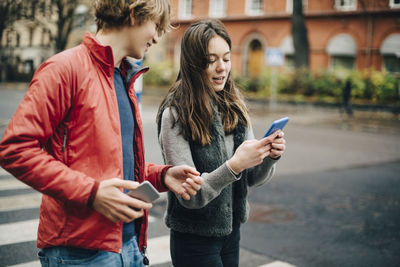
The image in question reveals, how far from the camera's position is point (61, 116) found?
1.60 m

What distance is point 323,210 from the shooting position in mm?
6395

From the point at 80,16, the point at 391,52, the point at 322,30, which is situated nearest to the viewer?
the point at 80,16

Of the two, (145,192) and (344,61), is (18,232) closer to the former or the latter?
(145,192)

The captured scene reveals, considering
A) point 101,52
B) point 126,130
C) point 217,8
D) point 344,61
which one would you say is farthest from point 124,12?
point 217,8

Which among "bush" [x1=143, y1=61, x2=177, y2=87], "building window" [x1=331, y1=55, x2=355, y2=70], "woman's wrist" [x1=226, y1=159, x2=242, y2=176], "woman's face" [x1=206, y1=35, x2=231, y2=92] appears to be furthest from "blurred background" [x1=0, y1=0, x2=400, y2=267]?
"bush" [x1=143, y1=61, x2=177, y2=87]

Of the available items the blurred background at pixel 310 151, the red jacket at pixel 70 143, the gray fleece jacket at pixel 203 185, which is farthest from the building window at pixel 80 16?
the red jacket at pixel 70 143

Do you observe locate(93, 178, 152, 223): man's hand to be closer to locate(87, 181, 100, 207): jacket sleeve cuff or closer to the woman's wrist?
locate(87, 181, 100, 207): jacket sleeve cuff

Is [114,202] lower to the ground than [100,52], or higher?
lower

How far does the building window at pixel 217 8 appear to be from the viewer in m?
35.6

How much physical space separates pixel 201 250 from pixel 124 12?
1264mm

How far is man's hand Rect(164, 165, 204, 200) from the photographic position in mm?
2037

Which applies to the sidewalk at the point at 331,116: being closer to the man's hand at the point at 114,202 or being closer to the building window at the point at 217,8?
the building window at the point at 217,8

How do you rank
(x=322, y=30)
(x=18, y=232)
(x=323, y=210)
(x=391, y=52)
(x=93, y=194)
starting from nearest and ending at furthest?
1. (x=93, y=194)
2. (x=18, y=232)
3. (x=323, y=210)
4. (x=391, y=52)
5. (x=322, y=30)

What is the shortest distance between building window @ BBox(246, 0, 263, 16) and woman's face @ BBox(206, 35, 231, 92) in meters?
32.5
